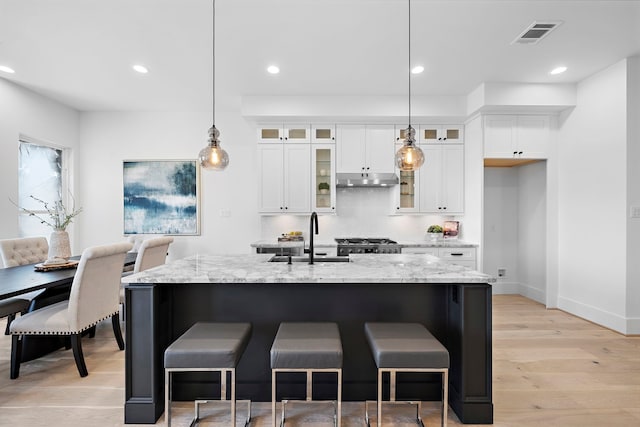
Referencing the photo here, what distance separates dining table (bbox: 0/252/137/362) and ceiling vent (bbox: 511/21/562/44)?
4.41m

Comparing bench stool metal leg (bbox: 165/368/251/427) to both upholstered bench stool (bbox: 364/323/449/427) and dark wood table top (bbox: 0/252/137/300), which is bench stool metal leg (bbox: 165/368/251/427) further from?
dark wood table top (bbox: 0/252/137/300)

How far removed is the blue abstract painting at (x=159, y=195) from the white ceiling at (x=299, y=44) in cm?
113

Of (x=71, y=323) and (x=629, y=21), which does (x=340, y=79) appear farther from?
(x=71, y=323)

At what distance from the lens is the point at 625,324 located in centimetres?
337

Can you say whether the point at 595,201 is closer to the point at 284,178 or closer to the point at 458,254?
the point at 458,254

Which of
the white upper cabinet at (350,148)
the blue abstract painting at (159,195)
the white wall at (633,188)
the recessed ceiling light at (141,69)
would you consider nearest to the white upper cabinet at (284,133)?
the white upper cabinet at (350,148)

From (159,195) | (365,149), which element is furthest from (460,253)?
(159,195)

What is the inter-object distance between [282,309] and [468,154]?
3710mm

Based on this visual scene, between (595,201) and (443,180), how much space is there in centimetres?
172

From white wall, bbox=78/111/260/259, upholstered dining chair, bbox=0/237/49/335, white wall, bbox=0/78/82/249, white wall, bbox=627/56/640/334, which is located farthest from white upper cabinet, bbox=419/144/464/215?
white wall, bbox=0/78/82/249

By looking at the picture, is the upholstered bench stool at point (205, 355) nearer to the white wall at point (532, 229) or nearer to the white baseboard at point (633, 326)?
the white baseboard at point (633, 326)

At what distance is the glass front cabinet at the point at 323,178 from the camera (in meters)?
4.66

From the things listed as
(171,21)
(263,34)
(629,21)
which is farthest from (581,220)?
(171,21)

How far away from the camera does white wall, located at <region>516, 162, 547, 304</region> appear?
4.50 meters
